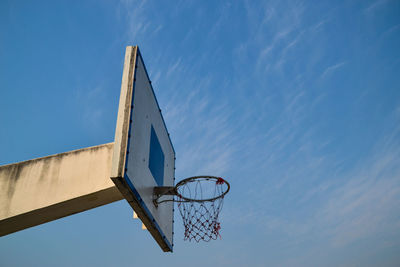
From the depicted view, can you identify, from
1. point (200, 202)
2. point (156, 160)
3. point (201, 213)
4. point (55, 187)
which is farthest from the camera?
point (201, 213)

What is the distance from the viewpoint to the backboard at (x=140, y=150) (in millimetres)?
5367

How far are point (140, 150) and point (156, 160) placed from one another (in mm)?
1489

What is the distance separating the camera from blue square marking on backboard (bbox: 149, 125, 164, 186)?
7.19 meters

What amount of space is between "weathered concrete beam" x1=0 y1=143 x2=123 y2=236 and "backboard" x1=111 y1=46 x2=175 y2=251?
1049 millimetres

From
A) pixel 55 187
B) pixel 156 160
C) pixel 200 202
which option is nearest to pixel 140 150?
pixel 156 160

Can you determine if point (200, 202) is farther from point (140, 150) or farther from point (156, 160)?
point (140, 150)

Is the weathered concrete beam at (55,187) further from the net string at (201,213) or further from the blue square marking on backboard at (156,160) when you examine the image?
the net string at (201,213)

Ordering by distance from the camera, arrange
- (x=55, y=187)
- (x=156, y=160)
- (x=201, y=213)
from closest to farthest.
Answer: (x=55, y=187), (x=156, y=160), (x=201, y=213)

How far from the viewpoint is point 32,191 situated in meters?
7.53

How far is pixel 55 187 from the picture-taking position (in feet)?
24.4

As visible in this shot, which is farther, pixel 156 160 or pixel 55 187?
pixel 156 160

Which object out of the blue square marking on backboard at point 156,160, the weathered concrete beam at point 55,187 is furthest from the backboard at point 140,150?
the weathered concrete beam at point 55,187

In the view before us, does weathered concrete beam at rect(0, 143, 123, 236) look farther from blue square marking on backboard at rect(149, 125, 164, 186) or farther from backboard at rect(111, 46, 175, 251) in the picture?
backboard at rect(111, 46, 175, 251)

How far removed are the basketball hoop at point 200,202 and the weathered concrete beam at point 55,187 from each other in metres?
1.39
